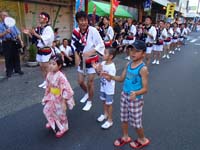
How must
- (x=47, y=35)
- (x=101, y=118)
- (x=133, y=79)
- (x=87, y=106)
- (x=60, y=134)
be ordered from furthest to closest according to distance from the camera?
(x=47, y=35) < (x=87, y=106) < (x=101, y=118) < (x=60, y=134) < (x=133, y=79)

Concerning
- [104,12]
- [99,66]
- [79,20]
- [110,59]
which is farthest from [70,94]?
[104,12]

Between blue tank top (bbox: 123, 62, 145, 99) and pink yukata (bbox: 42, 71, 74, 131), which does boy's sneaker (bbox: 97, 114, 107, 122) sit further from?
blue tank top (bbox: 123, 62, 145, 99)

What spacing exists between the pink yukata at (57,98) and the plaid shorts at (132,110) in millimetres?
771

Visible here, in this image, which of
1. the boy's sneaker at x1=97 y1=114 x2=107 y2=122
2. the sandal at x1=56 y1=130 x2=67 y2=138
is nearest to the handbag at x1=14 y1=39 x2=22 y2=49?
the boy's sneaker at x1=97 y1=114 x2=107 y2=122

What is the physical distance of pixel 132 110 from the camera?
108 inches

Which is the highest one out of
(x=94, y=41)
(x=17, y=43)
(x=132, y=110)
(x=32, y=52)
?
(x=94, y=41)

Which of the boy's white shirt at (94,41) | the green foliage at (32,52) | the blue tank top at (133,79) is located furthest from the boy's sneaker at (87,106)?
the green foliage at (32,52)

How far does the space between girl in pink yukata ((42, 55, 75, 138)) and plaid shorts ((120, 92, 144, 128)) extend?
2.53ft

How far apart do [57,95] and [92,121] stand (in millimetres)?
940

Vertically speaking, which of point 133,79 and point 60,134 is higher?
point 133,79

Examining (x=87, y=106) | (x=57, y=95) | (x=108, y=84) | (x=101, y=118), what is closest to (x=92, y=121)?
(x=101, y=118)

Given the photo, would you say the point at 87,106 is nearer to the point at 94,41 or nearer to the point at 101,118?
the point at 101,118

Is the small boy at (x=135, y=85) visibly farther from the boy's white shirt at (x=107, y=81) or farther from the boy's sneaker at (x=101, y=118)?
the boy's sneaker at (x=101, y=118)

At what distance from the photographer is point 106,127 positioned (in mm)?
3455
